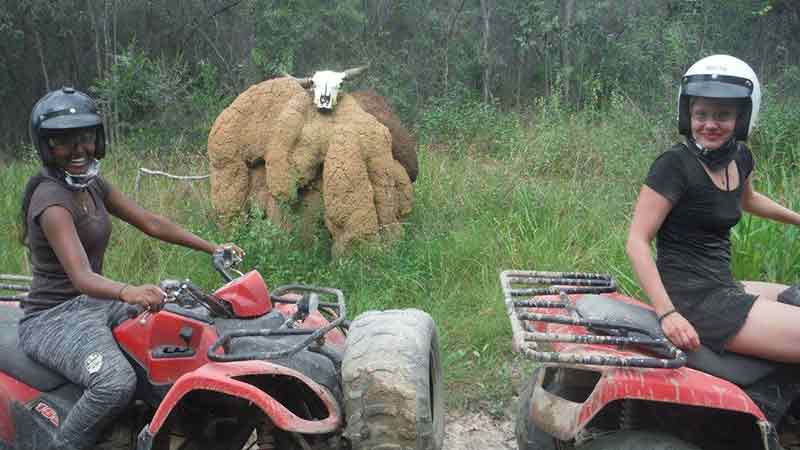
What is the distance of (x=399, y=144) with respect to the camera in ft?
25.0

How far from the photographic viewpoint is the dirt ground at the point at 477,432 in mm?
4648

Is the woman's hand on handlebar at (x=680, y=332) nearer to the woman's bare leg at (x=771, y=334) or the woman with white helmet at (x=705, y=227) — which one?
the woman with white helmet at (x=705, y=227)

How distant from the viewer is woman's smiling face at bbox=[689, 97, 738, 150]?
10.5 feet

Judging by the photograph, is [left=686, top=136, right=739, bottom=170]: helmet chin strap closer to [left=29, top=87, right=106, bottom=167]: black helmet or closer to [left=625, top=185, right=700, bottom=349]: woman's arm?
[left=625, top=185, right=700, bottom=349]: woman's arm

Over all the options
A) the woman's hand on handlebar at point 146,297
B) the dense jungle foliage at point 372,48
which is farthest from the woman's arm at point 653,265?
the dense jungle foliage at point 372,48

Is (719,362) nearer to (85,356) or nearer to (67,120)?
(85,356)

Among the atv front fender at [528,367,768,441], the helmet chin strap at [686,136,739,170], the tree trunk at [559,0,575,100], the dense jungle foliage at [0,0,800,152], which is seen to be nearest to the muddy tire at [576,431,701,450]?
the atv front fender at [528,367,768,441]

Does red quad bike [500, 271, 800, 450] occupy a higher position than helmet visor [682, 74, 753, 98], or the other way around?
helmet visor [682, 74, 753, 98]

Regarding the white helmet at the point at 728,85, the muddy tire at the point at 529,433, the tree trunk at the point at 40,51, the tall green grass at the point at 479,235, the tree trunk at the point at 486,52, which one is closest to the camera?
the white helmet at the point at 728,85

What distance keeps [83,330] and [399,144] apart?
455cm

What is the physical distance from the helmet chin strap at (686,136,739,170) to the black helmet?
2.40 meters

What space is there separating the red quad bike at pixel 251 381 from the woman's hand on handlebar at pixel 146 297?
14cm

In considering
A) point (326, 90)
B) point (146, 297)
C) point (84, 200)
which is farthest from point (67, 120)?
point (326, 90)

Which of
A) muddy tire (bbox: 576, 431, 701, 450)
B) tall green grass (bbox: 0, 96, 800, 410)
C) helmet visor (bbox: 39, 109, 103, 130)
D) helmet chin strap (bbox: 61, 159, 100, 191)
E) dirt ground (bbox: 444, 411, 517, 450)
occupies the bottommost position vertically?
dirt ground (bbox: 444, 411, 517, 450)
